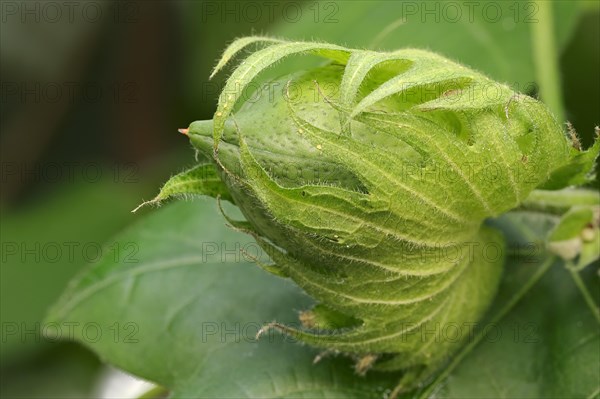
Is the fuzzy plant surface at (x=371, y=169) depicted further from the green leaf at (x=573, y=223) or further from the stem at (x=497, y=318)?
the stem at (x=497, y=318)

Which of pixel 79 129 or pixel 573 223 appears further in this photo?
pixel 79 129

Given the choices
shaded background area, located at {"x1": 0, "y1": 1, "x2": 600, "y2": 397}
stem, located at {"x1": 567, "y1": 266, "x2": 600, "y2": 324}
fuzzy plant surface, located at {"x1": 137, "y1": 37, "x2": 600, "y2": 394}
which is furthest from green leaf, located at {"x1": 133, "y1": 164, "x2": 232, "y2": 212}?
shaded background area, located at {"x1": 0, "y1": 1, "x2": 600, "y2": 397}

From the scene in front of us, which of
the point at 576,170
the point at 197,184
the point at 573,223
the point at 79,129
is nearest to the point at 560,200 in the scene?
the point at 573,223

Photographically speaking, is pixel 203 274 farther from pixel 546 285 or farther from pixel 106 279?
pixel 546 285

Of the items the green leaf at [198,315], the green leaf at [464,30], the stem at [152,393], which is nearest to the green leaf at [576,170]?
the green leaf at [198,315]

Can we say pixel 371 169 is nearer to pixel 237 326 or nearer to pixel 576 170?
pixel 576 170

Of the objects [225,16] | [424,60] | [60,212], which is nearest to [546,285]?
[424,60]

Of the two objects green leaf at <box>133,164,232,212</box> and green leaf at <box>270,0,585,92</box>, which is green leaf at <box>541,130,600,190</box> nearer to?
green leaf at <box>133,164,232,212</box>

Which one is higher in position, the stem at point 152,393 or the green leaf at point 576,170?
the green leaf at point 576,170
